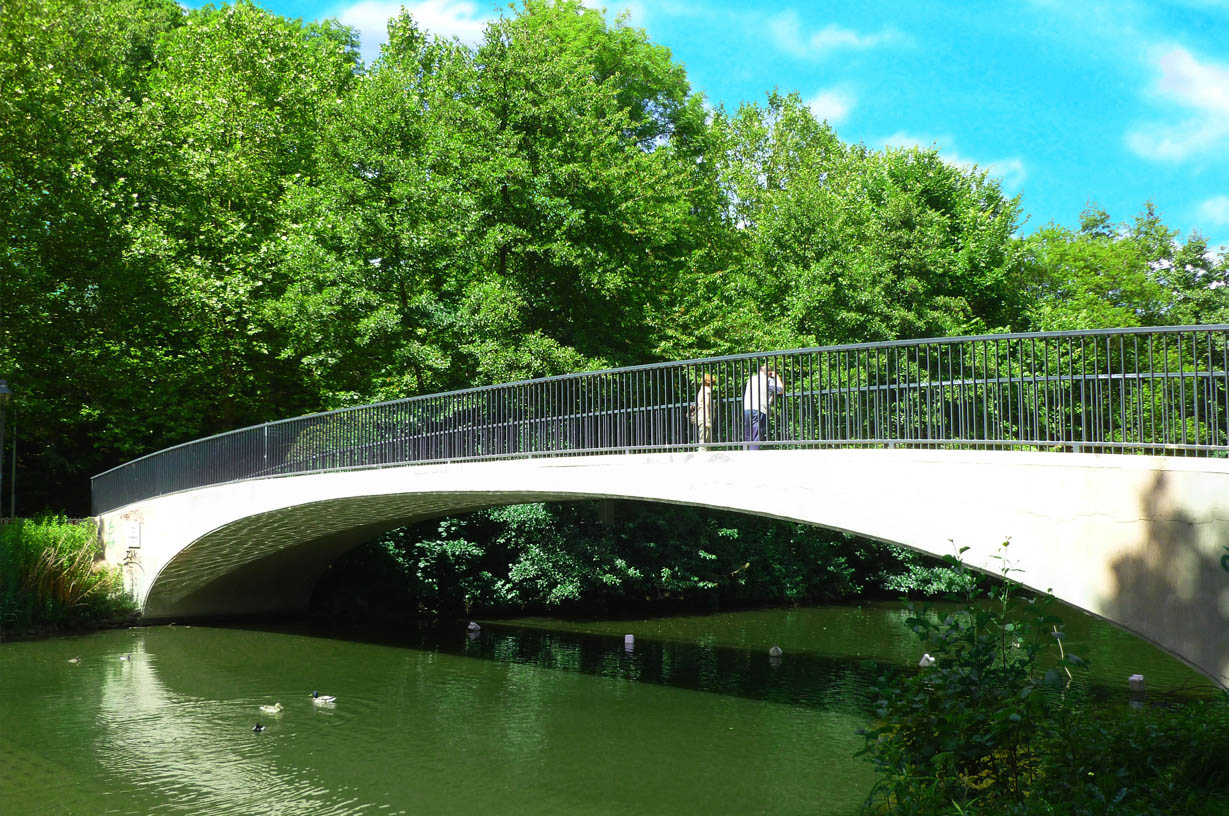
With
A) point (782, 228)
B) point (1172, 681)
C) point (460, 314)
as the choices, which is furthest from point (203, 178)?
point (1172, 681)

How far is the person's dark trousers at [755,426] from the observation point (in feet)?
35.8

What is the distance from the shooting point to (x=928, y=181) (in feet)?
88.4

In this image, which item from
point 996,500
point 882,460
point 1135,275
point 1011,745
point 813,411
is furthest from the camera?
point 1135,275

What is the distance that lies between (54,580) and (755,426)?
13984 millimetres

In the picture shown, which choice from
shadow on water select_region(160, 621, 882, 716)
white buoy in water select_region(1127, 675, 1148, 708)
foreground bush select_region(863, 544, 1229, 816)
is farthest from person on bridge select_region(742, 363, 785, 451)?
white buoy in water select_region(1127, 675, 1148, 708)

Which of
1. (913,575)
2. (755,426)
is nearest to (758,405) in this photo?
(755,426)

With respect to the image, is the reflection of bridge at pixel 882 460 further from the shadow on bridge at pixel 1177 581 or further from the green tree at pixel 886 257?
the green tree at pixel 886 257

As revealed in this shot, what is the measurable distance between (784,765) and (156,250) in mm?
18126

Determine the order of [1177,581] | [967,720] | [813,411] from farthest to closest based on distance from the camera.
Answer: [813,411] < [1177,581] < [967,720]

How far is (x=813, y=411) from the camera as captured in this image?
10633 mm

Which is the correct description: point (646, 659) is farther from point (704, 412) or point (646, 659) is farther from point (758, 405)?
point (758, 405)

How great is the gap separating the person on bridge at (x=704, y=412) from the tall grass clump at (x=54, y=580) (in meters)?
12.8

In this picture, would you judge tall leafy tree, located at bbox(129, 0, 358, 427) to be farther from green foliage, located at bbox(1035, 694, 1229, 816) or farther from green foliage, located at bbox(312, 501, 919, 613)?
green foliage, located at bbox(1035, 694, 1229, 816)

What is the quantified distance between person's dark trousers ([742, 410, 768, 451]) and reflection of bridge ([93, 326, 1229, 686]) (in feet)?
0.58
